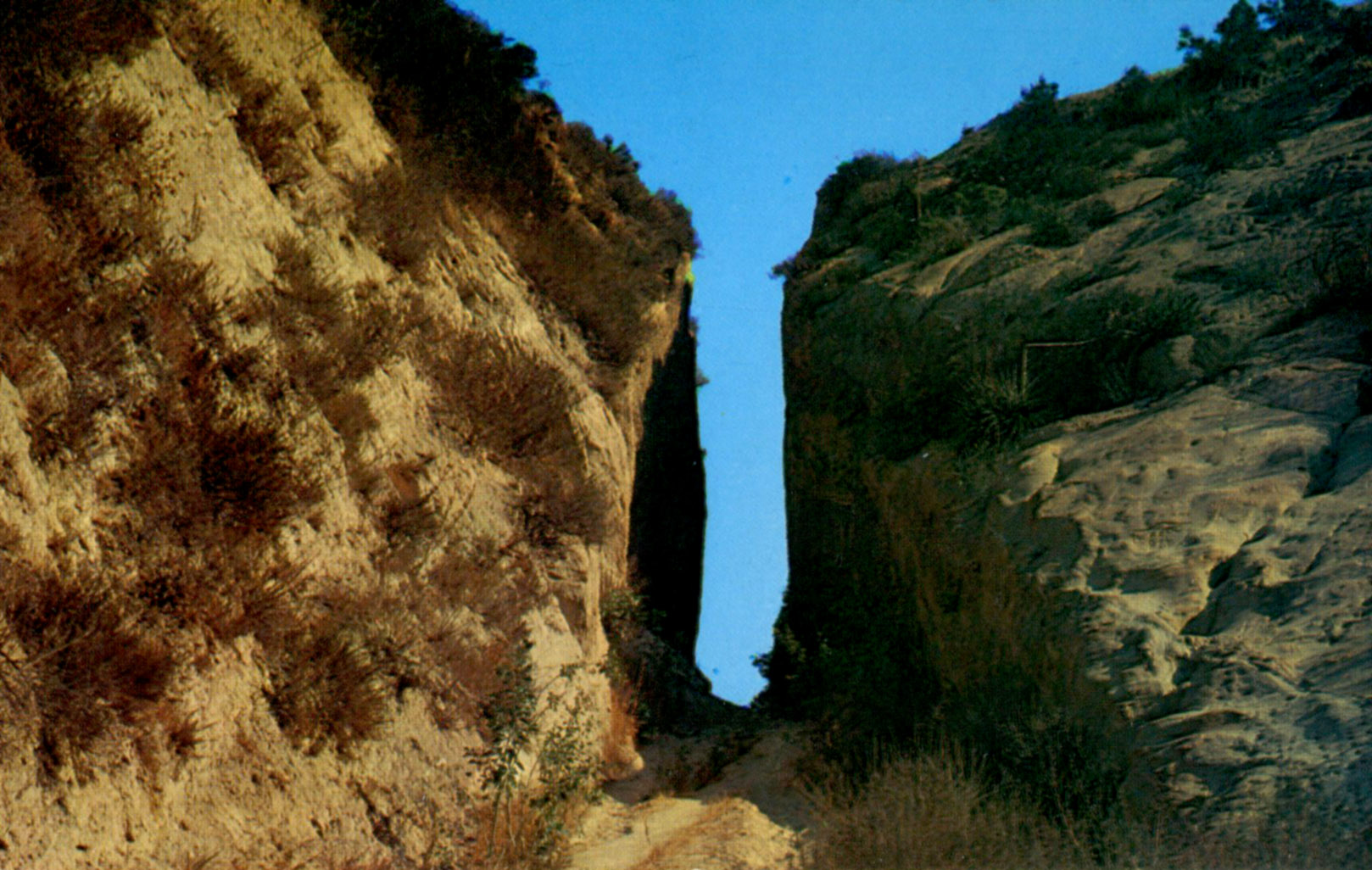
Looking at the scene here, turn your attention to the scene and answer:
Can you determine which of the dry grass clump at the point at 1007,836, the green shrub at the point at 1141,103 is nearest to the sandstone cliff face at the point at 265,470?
the dry grass clump at the point at 1007,836

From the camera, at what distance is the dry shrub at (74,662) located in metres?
4.98

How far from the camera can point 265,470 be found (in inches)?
287

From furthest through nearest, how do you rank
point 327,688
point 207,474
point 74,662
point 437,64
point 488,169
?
point 488,169
point 437,64
point 327,688
point 207,474
point 74,662

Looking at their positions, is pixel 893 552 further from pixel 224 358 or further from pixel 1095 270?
pixel 224 358

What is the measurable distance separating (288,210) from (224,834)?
5.81 meters

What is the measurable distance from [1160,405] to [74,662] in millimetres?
9682

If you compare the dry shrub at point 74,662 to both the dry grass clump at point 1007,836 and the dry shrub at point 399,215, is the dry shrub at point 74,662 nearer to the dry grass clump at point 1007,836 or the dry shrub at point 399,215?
the dry grass clump at point 1007,836

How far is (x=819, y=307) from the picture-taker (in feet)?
57.6

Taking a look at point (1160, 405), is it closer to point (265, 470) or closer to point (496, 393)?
point (496, 393)

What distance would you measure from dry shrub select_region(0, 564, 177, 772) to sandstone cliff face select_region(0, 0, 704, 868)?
0.05ft

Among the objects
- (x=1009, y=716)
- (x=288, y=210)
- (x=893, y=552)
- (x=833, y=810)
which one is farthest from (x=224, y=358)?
(x=893, y=552)

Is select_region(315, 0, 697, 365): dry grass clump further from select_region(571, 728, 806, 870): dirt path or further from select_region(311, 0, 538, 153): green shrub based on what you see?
select_region(571, 728, 806, 870): dirt path

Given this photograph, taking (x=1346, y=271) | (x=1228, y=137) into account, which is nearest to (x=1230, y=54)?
(x=1228, y=137)

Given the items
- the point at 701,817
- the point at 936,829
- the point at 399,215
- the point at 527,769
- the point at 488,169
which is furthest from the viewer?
the point at 488,169
